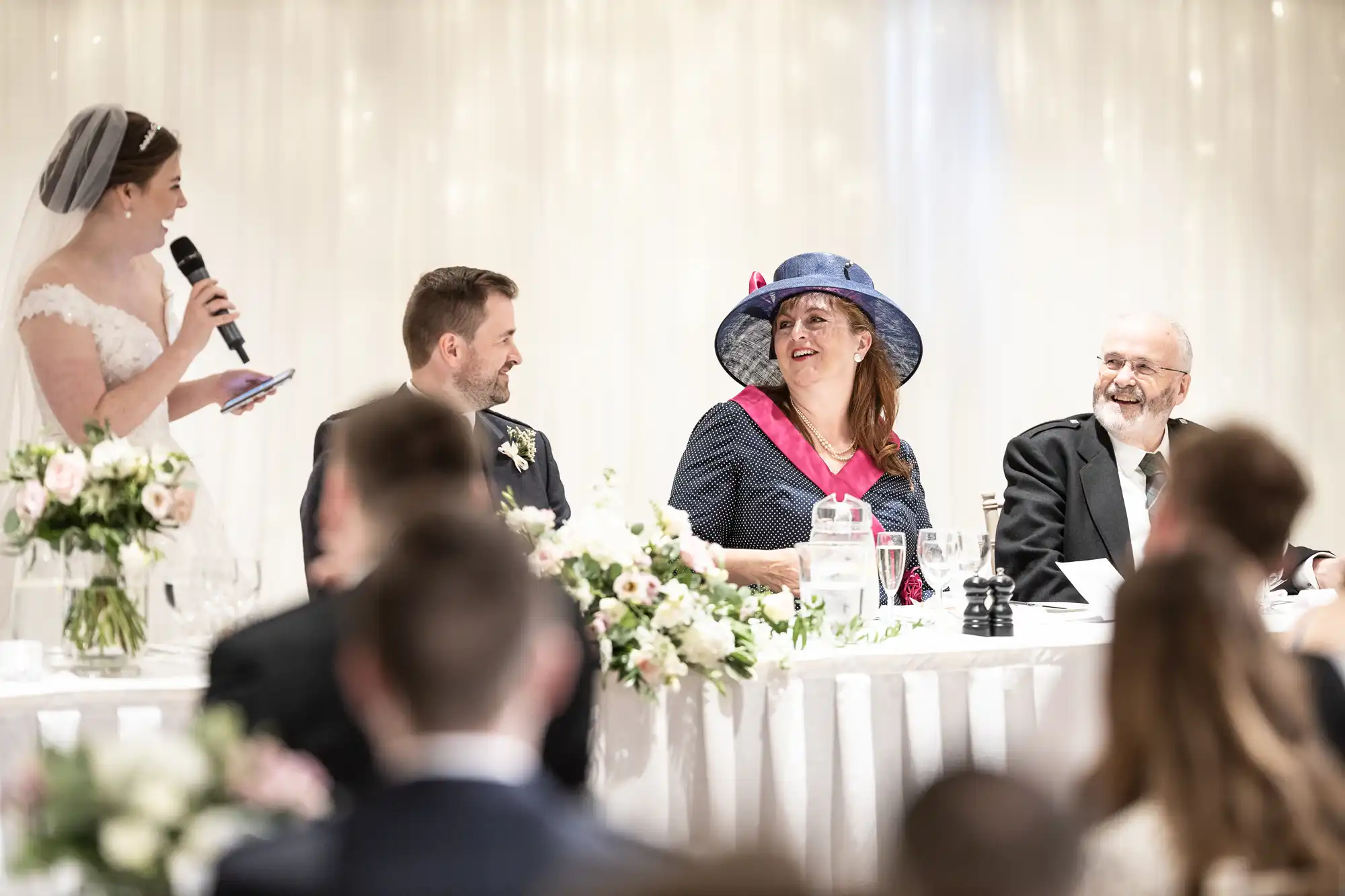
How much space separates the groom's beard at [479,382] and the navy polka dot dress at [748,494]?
1.74 ft

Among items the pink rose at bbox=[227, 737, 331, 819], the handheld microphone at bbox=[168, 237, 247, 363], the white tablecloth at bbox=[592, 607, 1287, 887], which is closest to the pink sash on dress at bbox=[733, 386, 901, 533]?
the white tablecloth at bbox=[592, 607, 1287, 887]

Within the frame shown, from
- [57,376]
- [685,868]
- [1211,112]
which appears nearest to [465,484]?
[685,868]

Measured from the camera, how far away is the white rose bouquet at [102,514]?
2430 millimetres

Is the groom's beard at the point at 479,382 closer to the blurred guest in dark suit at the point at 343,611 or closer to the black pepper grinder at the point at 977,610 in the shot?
the black pepper grinder at the point at 977,610

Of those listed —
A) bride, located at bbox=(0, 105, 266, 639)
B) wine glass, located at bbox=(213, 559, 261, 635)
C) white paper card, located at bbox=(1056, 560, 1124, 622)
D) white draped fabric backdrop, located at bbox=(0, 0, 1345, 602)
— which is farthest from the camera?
white draped fabric backdrop, located at bbox=(0, 0, 1345, 602)

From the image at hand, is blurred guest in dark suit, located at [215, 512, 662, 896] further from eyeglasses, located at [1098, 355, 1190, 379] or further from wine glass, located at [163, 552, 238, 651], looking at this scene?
eyeglasses, located at [1098, 355, 1190, 379]

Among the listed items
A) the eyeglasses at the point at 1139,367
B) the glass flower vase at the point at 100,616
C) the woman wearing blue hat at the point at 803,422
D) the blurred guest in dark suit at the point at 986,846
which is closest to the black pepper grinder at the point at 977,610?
the woman wearing blue hat at the point at 803,422

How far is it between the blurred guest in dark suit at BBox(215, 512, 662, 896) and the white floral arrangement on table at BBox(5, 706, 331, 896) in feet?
0.57

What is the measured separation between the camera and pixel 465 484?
179 cm

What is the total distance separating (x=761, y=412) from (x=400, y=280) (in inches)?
80.2

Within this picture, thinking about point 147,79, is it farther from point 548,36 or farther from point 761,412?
point 761,412

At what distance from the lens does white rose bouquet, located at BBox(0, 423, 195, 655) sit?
7.97 ft

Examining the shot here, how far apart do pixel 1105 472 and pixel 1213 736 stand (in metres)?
2.77

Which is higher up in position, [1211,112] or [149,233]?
[1211,112]
